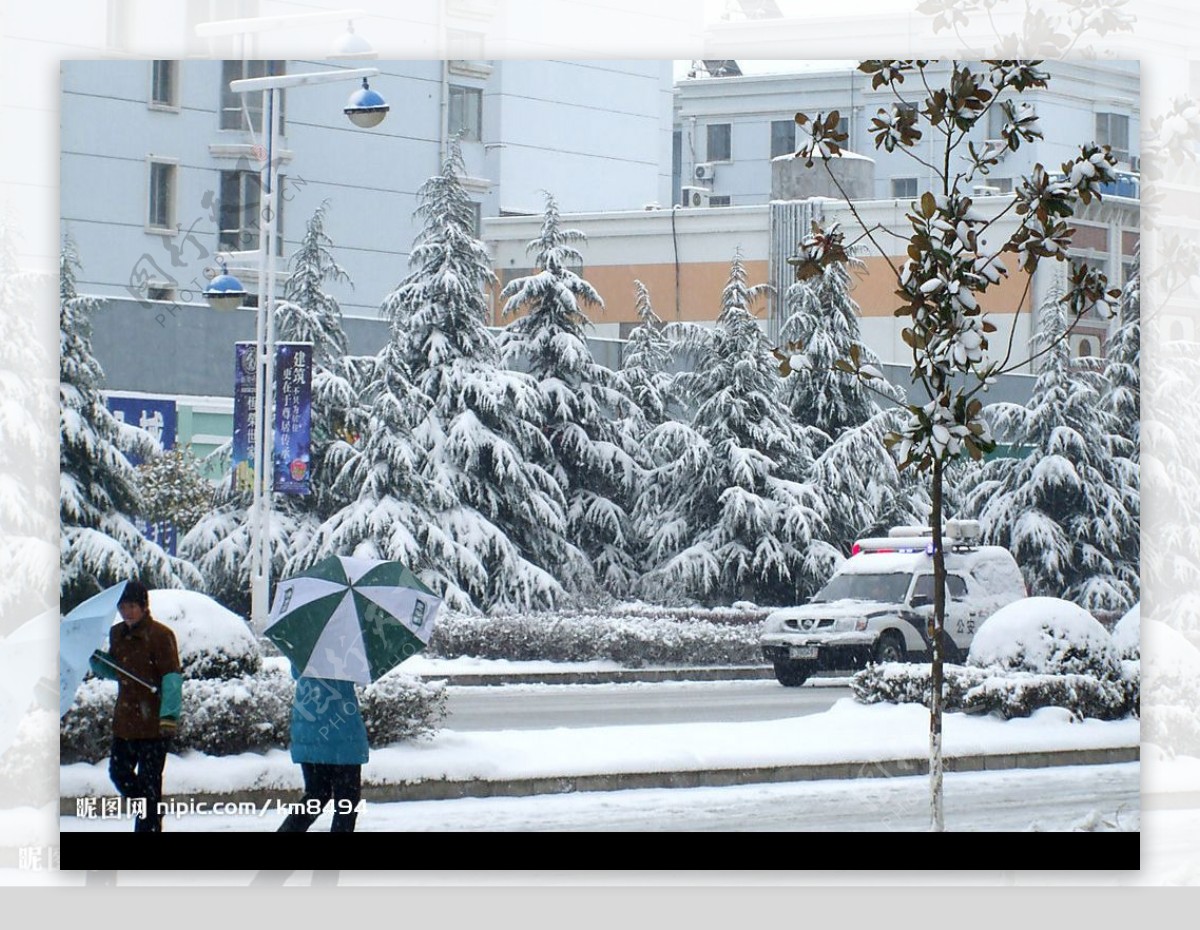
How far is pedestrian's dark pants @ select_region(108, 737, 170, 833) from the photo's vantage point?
34.9 feet

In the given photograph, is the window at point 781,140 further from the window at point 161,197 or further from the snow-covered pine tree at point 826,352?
the window at point 161,197

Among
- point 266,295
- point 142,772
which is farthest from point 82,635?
point 266,295

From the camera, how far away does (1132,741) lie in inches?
452

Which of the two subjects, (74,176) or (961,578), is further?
(961,578)

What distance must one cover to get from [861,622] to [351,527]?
3.30 meters

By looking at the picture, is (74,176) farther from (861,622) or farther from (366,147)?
(861,622)

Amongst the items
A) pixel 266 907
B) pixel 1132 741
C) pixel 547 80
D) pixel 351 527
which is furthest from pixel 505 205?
pixel 1132 741

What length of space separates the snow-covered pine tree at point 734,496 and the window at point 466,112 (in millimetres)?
1948

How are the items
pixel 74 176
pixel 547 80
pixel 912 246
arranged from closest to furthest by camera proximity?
1. pixel 912 246
2. pixel 74 176
3. pixel 547 80

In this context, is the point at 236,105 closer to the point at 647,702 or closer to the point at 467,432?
the point at 467,432

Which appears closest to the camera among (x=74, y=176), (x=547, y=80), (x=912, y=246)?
(x=912, y=246)

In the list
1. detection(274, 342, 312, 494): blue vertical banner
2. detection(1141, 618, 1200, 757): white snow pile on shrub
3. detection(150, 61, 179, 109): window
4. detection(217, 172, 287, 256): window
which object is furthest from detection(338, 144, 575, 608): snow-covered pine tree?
detection(1141, 618, 1200, 757): white snow pile on shrub

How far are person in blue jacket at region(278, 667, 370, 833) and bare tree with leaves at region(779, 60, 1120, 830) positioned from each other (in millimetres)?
3280

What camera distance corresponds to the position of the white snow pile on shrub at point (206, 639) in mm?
10812
